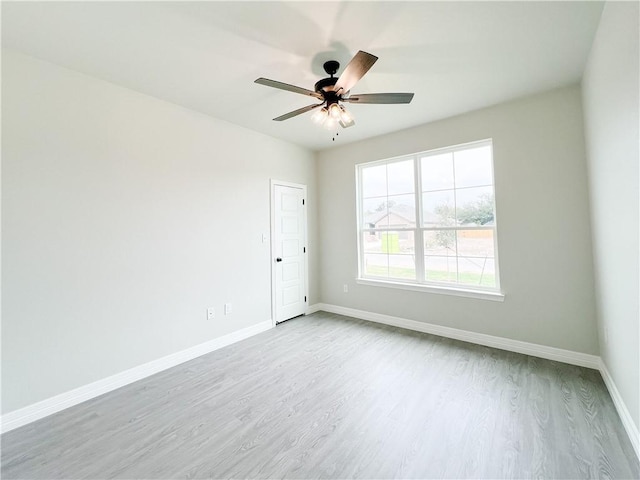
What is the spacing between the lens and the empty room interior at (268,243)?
1.67 m

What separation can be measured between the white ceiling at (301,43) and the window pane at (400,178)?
A: 109 centimetres

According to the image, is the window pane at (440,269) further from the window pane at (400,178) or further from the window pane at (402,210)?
the window pane at (400,178)

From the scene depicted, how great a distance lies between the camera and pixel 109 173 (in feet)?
7.93

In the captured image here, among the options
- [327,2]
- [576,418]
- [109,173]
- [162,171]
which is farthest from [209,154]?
[576,418]

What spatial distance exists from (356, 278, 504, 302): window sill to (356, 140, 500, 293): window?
44mm

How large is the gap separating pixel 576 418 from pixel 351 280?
280cm

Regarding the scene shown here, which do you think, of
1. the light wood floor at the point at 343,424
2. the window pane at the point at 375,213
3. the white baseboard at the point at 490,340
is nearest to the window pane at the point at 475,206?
the window pane at the point at 375,213

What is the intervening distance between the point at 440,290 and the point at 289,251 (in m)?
2.19

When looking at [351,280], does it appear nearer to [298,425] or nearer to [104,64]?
[298,425]

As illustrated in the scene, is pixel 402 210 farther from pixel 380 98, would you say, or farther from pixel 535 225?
pixel 380 98

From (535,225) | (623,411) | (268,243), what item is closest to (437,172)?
(535,225)

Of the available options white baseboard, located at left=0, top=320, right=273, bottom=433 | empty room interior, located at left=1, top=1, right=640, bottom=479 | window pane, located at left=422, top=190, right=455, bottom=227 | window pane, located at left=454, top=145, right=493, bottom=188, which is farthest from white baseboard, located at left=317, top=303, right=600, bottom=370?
white baseboard, located at left=0, top=320, right=273, bottom=433

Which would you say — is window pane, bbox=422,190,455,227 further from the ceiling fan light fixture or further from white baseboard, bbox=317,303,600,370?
the ceiling fan light fixture

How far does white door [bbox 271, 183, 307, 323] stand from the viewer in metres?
3.94
